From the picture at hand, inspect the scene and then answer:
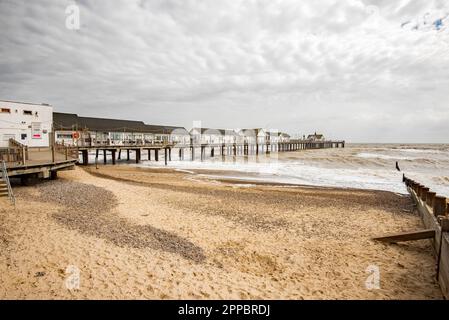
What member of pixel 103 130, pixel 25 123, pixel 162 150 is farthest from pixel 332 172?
pixel 162 150

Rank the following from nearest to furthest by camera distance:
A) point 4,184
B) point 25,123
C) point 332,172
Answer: point 4,184 → point 25,123 → point 332,172

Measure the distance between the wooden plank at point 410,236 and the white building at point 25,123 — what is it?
99.8 ft

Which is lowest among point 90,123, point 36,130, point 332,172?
point 332,172

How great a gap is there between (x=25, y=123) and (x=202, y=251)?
28.1 metres

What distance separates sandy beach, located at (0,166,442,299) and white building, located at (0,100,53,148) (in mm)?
17863

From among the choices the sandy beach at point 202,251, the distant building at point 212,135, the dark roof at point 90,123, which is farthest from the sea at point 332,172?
the distant building at point 212,135

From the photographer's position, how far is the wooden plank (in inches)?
253

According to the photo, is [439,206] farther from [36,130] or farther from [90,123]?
[90,123]

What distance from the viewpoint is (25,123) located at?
24.8 metres

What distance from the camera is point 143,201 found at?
37.6 feet

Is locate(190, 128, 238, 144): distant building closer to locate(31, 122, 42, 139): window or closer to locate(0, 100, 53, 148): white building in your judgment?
locate(0, 100, 53, 148): white building

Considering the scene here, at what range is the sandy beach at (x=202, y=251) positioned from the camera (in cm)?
477
